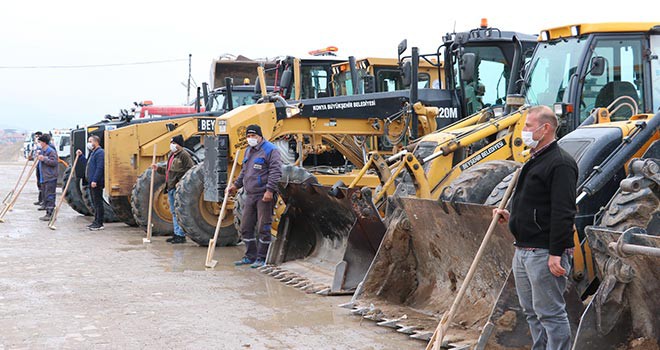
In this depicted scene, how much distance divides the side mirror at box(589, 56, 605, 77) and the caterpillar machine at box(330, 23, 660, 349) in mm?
12

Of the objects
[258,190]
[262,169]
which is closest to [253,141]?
[262,169]

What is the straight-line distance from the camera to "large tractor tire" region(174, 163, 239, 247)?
12081mm

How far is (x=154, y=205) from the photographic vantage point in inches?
549

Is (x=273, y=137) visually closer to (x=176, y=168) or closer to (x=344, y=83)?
(x=176, y=168)

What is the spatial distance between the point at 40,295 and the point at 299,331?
313 centimetres

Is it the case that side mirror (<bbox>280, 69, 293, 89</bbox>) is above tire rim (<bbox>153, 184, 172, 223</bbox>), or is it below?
above

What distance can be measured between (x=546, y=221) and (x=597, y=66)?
385cm

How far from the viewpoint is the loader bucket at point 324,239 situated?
8367 mm

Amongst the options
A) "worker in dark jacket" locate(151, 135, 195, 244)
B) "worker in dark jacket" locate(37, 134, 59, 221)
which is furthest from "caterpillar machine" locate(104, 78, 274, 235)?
"worker in dark jacket" locate(37, 134, 59, 221)

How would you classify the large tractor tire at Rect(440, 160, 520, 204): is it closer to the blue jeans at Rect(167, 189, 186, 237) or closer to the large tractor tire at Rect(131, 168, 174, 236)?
the blue jeans at Rect(167, 189, 186, 237)

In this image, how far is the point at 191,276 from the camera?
979 centimetres

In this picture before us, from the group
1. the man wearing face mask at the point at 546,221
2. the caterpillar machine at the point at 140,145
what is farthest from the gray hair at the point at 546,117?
the caterpillar machine at the point at 140,145

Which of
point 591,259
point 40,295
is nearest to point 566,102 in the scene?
point 591,259

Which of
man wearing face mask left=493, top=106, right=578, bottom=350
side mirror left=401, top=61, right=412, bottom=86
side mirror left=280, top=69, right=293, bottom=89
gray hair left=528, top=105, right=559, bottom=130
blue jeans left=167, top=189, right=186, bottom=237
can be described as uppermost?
side mirror left=280, top=69, right=293, bottom=89
